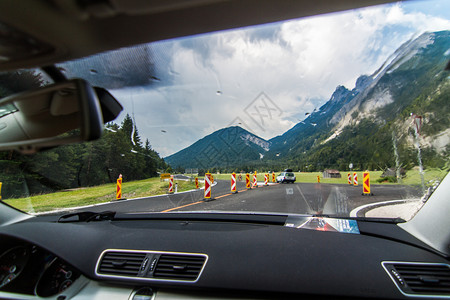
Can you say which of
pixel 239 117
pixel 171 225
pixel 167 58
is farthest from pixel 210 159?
pixel 167 58

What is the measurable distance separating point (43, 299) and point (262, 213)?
2.58 meters

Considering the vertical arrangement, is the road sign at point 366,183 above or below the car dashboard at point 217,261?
above

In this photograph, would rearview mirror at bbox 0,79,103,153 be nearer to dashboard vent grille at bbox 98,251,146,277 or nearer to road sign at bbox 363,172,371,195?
dashboard vent grille at bbox 98,251,146,277

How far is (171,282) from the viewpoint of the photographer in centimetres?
245

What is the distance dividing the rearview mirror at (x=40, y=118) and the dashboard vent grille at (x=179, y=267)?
4.97ft

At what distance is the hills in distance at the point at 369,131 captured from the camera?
8.04ft

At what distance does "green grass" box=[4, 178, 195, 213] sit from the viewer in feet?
13.0

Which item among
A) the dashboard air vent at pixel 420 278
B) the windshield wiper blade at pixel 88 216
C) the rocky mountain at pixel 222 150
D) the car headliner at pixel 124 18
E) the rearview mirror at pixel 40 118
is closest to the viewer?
the car headliner at pixel 124 18

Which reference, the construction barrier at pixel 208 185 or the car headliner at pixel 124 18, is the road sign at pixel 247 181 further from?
the car headliner at pixel 124 18

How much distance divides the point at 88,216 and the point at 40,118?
2.02 m

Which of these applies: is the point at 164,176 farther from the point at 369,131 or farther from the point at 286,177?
the point at 369,131

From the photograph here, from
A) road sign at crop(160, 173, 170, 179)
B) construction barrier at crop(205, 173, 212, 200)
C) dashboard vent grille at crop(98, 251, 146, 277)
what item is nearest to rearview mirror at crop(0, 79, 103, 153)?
dashboard vent grille at crop(98, 251, 146, 277)

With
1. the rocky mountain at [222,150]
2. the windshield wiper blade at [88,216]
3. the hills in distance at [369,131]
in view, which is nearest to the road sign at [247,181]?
the hills in distance at [369,131]

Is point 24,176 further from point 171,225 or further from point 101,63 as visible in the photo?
point 101,63
